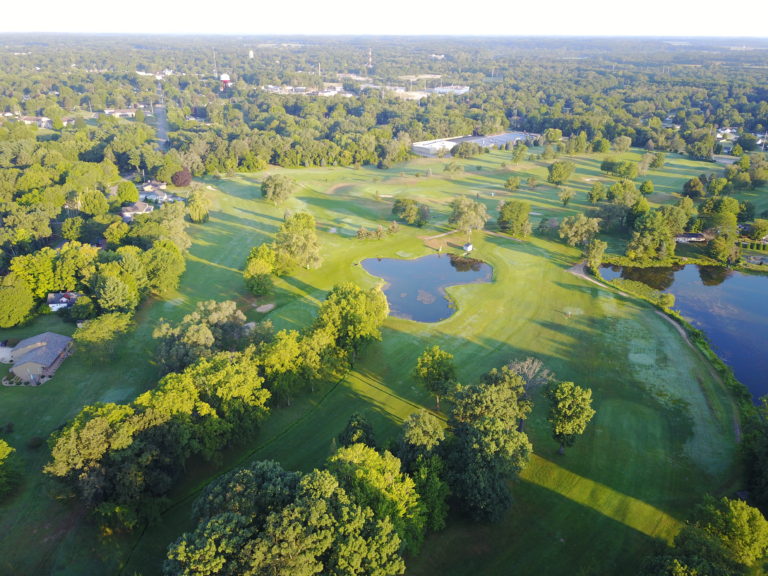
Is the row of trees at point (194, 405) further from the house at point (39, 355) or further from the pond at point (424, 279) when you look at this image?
the house at point (39, 355)

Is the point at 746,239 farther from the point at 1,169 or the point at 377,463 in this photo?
the point at 1,169

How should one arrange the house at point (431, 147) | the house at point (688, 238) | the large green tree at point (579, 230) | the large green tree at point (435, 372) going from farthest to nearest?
the house at point (431, 147), the house at point (688, 238), the large green tree at point (579, 230), the large green tree at point (435, 372)

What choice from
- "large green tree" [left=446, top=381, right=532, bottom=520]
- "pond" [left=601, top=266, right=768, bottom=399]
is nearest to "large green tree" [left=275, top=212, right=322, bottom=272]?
"large green tree" [left=446, top=381, right=532, bottom=520]

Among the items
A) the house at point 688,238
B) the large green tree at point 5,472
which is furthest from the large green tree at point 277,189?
the house at point 688,238

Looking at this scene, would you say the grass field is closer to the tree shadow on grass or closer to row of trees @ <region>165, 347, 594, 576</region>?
the tree shadow on grass

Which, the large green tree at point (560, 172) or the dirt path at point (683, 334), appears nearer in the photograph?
the dirt path at point (683, 334)

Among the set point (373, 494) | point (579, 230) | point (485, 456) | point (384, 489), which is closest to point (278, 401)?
point (384, 489)

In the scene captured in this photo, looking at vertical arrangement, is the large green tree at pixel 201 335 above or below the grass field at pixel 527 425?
above
